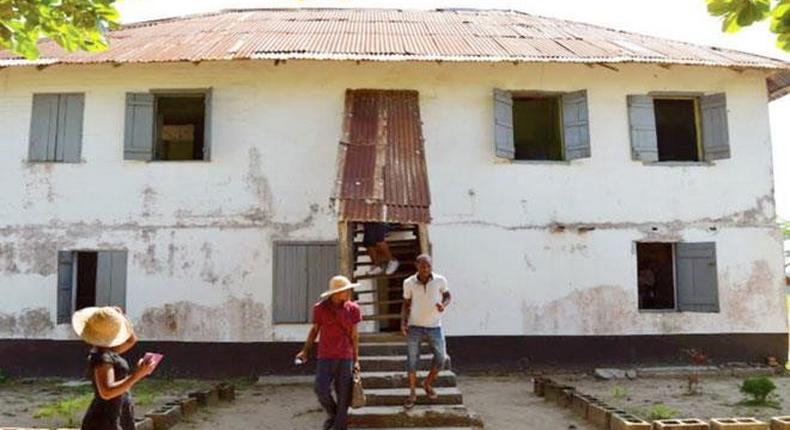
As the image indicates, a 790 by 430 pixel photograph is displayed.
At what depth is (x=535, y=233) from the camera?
37.7 ft

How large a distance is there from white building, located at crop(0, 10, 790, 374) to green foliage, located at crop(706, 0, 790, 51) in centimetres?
724

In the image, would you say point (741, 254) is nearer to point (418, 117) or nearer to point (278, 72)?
point (418, 117)

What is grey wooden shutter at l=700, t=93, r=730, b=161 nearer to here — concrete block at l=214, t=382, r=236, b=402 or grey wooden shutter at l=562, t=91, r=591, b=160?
grey wooden shutter at l=562, t=91, r=591, b=160

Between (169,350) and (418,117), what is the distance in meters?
5.90

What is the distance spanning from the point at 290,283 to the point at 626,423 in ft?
21.0

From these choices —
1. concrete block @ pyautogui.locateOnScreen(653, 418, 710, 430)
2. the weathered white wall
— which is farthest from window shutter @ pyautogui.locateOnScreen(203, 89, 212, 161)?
concrete block @ pyautogui.locateOnScreen(653, 418, 710, 430)

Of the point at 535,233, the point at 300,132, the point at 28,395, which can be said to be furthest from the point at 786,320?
the point at 28,395

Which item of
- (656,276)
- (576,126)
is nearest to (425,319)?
(576,126)

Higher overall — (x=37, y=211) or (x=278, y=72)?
(x=278, y=72)

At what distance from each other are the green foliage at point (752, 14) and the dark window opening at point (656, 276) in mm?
8802

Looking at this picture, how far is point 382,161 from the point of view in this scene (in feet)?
33.2

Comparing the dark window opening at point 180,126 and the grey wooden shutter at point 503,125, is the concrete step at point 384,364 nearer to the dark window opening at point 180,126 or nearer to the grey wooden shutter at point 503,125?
the grey wooden shutter at point 503,125

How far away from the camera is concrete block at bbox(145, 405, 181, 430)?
711cm

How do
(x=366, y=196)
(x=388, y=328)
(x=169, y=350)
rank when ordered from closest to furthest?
(x=366, y=196) → (x=388, y=328) → (x=169, y=350)
